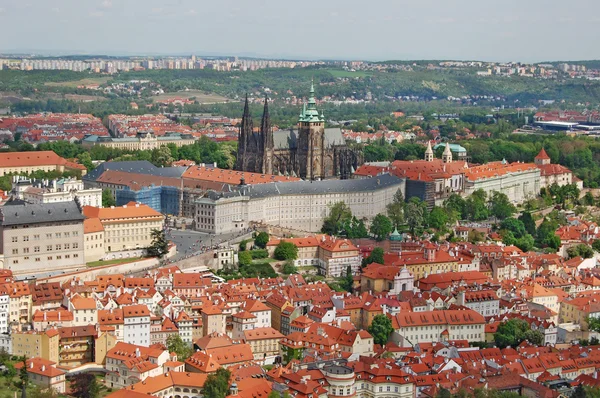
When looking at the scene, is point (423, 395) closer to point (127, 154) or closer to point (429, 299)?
point (429, 299)

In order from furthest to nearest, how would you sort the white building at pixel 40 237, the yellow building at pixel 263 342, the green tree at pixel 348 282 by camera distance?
the green tree at pixel 348 282 < the white building at pixel 40 237 < the yellow building at pixel 263 342

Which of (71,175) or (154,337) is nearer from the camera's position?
(154,337)

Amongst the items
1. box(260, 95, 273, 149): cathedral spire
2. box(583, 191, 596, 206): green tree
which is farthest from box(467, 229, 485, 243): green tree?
box(583, 191, 596, 206): green tree

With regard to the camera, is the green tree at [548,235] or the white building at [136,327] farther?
the green tree at [548,235]

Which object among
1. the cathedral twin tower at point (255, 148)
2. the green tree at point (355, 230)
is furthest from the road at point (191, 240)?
the cathedral twin tower at point (255, 148)

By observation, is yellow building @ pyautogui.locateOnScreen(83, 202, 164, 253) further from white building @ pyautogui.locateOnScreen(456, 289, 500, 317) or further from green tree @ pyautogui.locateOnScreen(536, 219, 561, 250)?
green tree @ pyautogui.locateOnScreen(536, 219, 561, 250)

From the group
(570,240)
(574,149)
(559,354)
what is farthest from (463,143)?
(559,354)

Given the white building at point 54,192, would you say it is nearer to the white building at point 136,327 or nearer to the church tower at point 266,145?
the church tower at point 266,145
